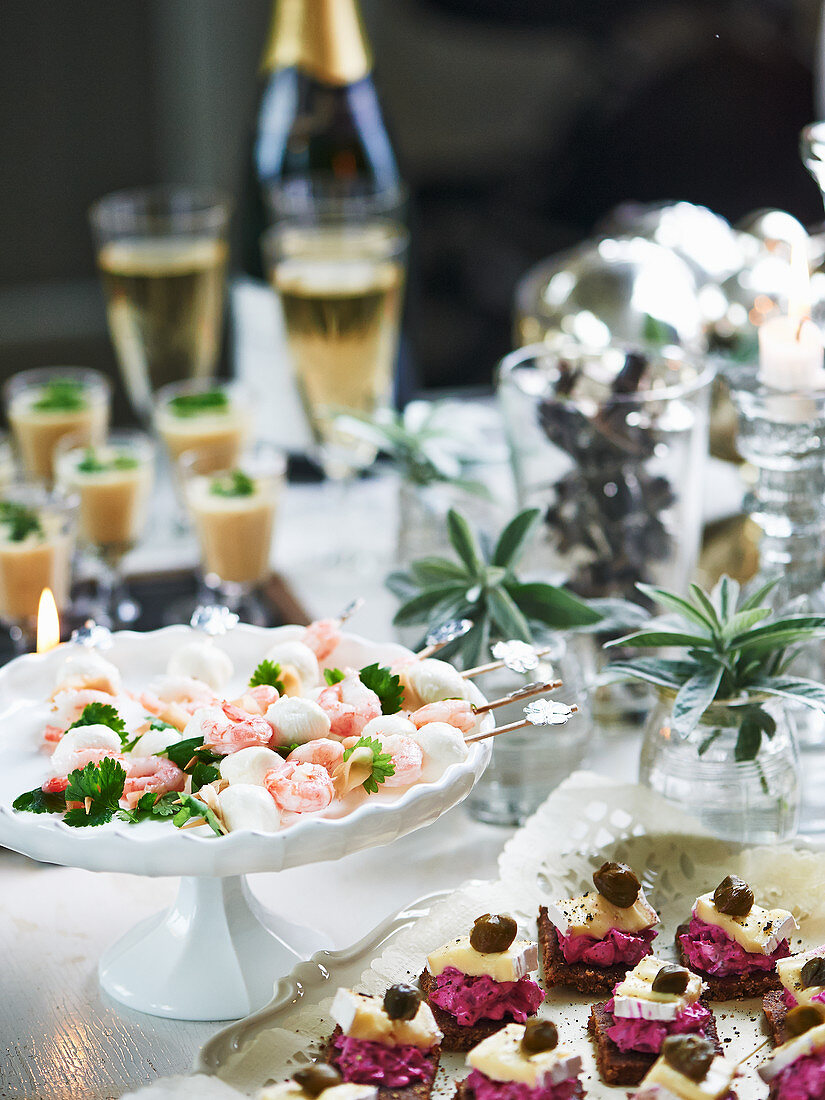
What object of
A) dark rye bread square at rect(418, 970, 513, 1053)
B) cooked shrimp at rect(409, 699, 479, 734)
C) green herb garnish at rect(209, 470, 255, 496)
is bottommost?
dark rye bread square at rect(418, 970, 513, 1053)

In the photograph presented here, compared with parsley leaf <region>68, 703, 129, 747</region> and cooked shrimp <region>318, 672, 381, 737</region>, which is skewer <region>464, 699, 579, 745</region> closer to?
cooked shrimp <region>318, 672, 381, 737</region>

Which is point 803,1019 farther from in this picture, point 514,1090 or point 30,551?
point 30,551

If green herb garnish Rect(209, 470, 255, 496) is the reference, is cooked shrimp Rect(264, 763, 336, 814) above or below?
above

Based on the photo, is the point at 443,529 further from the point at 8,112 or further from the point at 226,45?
the point at 8,112

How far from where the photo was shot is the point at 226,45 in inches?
121

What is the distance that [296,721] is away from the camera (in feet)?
2.67

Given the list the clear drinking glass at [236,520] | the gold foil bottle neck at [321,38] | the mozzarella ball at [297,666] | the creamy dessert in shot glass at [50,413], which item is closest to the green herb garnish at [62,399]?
the creamy dessert in shot glass at [50,413]

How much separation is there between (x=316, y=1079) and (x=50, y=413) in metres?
1.12

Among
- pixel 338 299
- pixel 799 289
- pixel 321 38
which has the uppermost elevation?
pixel 321 38

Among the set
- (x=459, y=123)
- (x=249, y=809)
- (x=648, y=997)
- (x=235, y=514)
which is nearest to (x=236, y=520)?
(x=235, y=514)

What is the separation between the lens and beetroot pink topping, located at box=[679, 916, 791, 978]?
0.81m

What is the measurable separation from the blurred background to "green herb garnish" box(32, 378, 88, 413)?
4.78 feet

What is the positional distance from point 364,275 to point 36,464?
1.67 feet

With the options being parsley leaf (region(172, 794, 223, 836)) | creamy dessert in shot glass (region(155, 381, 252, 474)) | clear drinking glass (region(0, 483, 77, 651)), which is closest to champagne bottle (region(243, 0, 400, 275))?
creamy dessert in shot glass (region(155, 381, 252, 474))
